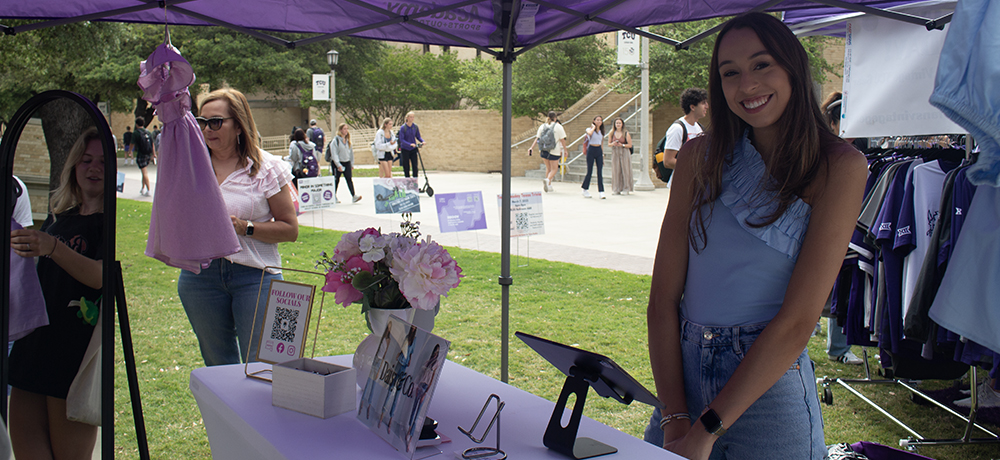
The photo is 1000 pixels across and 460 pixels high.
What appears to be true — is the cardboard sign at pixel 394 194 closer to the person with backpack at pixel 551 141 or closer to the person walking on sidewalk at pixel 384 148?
the person walking on sidewalk at pixel 384 148

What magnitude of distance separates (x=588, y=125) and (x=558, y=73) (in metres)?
2.48

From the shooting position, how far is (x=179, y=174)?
228 centimetres

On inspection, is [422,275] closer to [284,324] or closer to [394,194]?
[284,324]

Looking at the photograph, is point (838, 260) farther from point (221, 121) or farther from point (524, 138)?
point (524, 138)

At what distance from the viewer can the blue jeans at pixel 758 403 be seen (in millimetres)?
1532

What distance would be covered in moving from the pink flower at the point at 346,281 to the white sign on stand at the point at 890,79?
299 centimetres

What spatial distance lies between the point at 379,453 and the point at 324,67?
33.0 metres

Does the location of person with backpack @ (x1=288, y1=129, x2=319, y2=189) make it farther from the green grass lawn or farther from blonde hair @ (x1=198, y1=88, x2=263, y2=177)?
blonde hair @ (x1=198, y1=88, x2=263, y2=177)

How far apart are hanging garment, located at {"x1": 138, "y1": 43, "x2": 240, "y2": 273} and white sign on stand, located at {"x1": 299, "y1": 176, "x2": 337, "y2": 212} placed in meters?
6.84

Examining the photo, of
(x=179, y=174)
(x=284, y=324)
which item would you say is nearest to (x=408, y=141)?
(x=179, y=174)

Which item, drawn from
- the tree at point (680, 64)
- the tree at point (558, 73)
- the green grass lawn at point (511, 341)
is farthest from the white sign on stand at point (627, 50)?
the tree at point (558, 73)

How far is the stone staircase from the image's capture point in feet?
64.7

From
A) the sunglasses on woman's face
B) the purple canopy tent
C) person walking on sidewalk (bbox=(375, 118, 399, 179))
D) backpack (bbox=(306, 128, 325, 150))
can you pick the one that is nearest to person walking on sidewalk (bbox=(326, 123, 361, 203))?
person walking on sidewalk (bbox=(375, 118, 399, 179))

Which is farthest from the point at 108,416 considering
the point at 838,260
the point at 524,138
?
the point at 524,138
